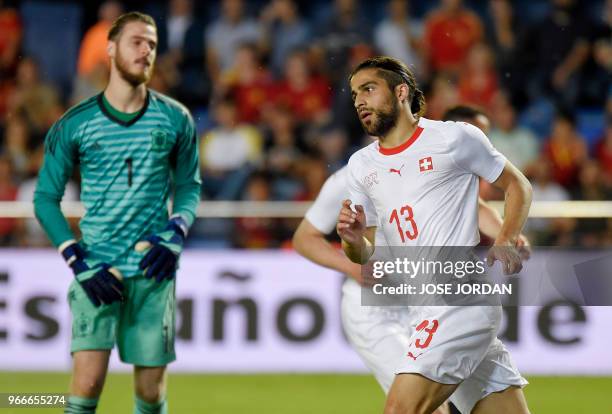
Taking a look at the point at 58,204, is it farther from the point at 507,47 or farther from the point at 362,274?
the point at 507,47

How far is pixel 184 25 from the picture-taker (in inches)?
528

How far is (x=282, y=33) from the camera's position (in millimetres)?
13203

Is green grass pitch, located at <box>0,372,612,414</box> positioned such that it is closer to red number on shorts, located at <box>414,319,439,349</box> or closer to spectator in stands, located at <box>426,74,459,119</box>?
spectator in stands, located at <box>426,74,459,119</box>

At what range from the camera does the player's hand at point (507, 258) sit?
4777 millimetres

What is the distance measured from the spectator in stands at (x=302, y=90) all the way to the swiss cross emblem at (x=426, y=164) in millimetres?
7144

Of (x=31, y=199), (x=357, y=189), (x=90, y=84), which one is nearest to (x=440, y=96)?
(x=90, y=84)

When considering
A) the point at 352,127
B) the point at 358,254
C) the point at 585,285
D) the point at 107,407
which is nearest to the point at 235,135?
the point at 352,127

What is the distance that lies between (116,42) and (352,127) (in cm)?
591

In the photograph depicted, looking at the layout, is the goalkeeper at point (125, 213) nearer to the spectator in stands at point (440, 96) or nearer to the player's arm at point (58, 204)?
the player's arm at point (58, 204)

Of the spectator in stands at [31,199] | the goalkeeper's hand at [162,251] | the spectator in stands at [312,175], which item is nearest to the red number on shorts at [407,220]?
the goalkeeper's hand at [162,251]

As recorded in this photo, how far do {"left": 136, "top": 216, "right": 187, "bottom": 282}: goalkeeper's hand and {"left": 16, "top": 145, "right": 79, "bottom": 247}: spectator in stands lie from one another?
4130 millimetres

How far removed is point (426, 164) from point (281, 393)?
14.8 feet

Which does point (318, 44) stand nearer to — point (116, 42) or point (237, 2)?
point (237, 2)

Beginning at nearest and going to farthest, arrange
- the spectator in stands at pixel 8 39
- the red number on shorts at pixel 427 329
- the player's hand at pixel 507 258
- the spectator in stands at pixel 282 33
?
the player's hand at pixel 507 258 < the red number on shorts at pixel 427 329 < the spectator in stands at pixel 282 33 < the spectator in stands at pixel 8 39
